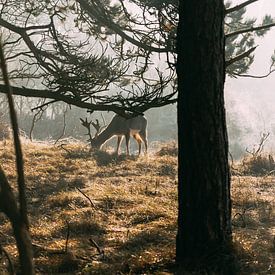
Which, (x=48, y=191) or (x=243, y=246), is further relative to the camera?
(x=48, y=191)

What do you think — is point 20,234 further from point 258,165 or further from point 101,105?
point 258,165

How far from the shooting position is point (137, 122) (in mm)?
16172

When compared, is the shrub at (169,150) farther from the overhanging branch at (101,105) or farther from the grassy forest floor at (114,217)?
the overhanging branch at (101,105)

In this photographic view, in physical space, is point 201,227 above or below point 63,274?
above

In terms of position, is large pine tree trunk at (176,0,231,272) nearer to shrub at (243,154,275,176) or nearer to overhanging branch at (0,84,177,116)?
overhanging branch at (0,84,177,116)

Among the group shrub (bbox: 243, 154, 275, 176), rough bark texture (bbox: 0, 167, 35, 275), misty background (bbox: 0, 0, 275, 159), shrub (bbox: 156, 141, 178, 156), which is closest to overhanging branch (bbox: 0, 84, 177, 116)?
rough bark texture (bbox: 0, 167, 35, 275)

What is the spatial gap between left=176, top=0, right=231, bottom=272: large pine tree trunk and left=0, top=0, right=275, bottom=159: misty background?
1610cm

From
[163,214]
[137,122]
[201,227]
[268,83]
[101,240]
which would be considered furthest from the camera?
[268,83]

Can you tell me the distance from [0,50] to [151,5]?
6819 mm

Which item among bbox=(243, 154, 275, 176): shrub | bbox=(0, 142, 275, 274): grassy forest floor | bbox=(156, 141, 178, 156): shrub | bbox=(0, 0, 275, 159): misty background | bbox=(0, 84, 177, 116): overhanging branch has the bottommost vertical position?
bbox=(0, 142, 275, 274): grassy forest floor

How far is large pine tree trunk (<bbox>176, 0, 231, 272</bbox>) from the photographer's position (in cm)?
421

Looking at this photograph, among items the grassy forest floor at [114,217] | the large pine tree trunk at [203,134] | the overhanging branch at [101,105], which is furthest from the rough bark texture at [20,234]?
the overhanging branch at [101,105]

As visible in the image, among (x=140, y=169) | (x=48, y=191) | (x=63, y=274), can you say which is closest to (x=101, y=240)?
(x=63, y=274)

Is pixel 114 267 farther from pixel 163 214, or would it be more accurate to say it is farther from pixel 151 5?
pixel 151 5
